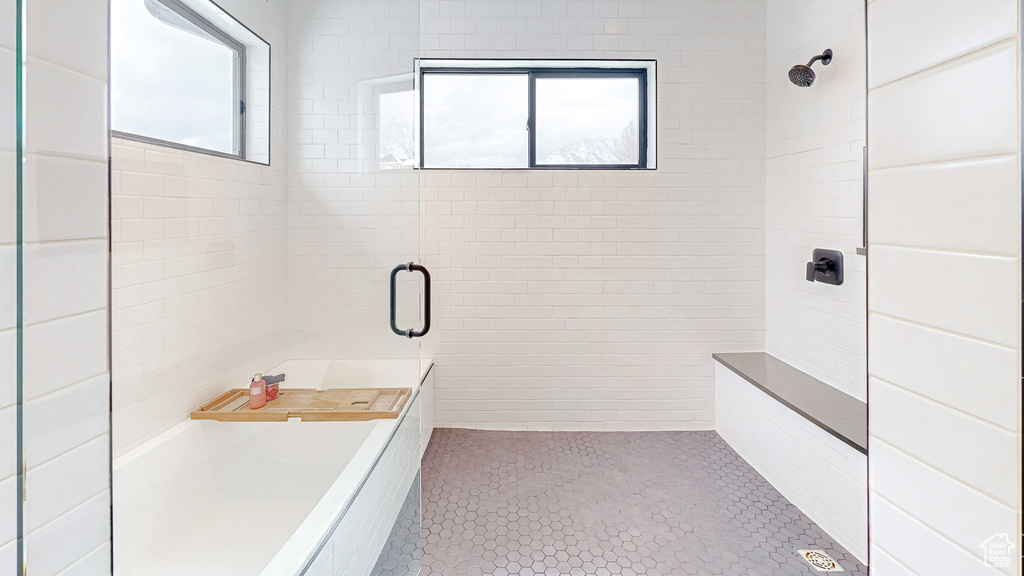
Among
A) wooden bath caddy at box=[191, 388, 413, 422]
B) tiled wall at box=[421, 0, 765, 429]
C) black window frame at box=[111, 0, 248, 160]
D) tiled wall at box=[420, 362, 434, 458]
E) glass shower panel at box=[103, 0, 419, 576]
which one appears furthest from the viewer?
tiled wall at box=[421, 0, 765, 429]

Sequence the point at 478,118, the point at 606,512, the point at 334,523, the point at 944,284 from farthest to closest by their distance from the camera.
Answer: the point at 478,118
the point at 606,512
the point at 334,523
the point at 944,284

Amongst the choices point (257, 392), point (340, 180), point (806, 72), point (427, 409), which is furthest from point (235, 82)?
point (806, 72)

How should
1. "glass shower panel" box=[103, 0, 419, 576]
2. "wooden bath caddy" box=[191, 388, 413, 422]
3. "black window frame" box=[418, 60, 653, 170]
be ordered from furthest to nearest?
"black window frame" box=[418, 60, 653, 170] < "wooden bath caddy" box=[191, 388, 413, 422] < "glass shower panel" box=[103, 0, 419, 576]

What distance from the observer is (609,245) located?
2.89 m

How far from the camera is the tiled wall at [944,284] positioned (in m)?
0.43

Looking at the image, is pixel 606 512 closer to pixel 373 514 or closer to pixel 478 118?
pixel 373 514

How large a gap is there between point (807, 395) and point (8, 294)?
260 cm

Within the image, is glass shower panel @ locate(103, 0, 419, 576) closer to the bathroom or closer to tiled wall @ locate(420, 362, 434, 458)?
the bathroom

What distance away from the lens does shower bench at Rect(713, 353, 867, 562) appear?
181cm

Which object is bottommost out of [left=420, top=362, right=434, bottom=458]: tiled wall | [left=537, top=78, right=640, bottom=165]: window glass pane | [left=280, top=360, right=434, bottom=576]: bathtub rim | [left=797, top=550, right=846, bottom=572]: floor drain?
[left=797, top=550, right=846, bottom=572]: floor drain

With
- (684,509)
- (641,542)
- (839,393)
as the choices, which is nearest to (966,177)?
(641,542)

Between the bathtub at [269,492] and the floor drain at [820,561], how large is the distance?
1.47 metres

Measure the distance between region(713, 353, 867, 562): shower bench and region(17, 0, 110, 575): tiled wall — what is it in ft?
6.33

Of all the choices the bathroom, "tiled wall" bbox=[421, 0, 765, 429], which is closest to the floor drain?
the bathroom
